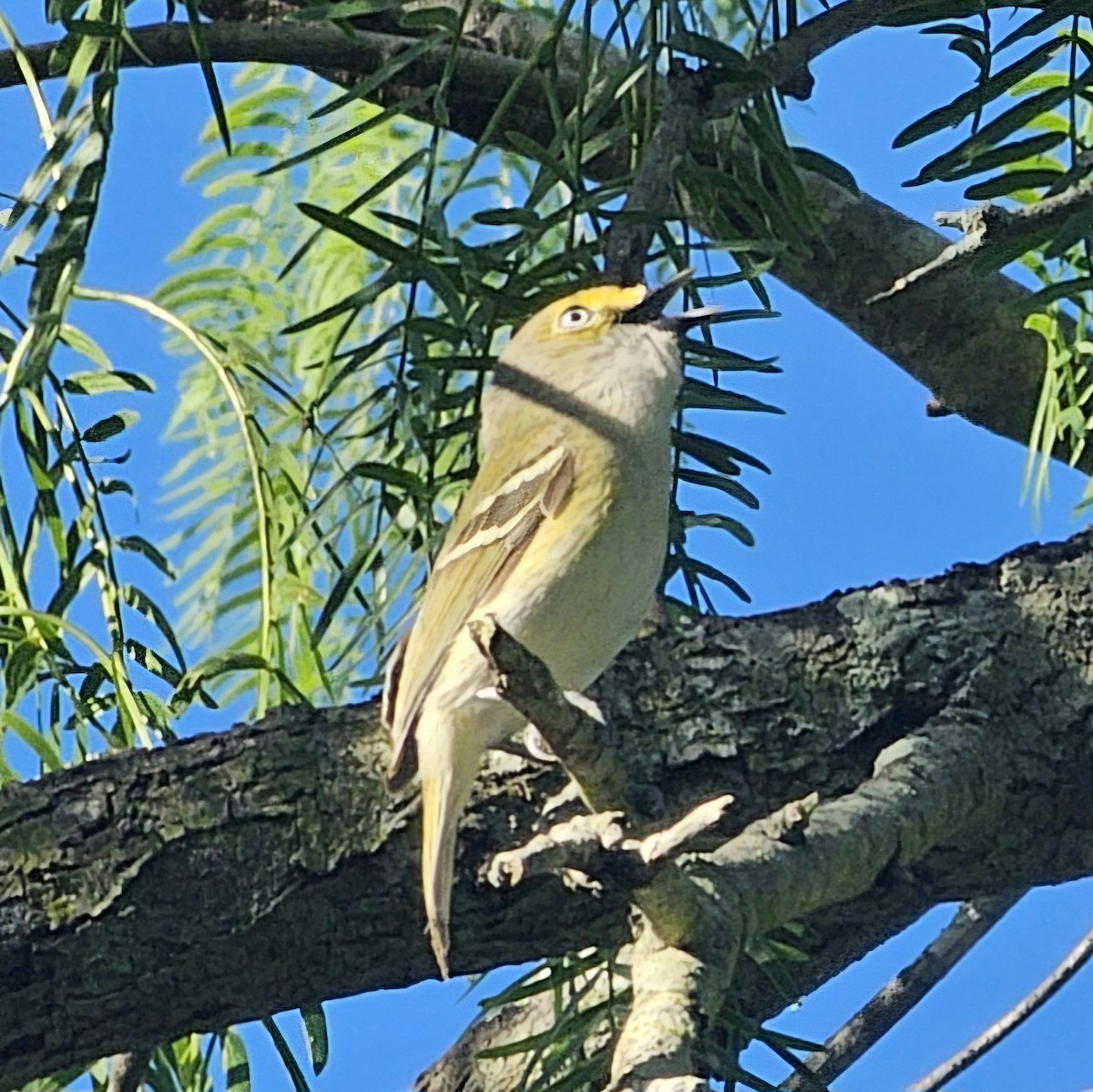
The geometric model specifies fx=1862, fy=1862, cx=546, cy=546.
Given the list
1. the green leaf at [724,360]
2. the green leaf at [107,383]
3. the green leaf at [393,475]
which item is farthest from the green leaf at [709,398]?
the green leaf at [107,383]

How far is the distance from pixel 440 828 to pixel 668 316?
57 centimetres

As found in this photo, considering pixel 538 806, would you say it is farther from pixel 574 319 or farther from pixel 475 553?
pixel 574 319

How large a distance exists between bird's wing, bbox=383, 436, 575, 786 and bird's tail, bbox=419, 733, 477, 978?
75mm

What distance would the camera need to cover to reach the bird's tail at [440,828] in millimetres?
1309

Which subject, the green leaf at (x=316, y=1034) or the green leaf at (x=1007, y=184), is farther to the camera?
the green leaf at (x=316, y=1034)

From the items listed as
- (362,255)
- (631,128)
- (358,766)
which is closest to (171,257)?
(362,255)

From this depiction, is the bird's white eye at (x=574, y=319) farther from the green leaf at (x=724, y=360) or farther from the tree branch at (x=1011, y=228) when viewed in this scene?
the tree branch at (x=1011, y=228)

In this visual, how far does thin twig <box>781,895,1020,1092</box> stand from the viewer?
→ 1842 mm

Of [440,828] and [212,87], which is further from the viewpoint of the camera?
[440,828]

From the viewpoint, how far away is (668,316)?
1693 mm

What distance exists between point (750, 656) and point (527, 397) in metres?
0.35

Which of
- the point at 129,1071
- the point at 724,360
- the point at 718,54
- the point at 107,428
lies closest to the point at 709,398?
the point at 724,360

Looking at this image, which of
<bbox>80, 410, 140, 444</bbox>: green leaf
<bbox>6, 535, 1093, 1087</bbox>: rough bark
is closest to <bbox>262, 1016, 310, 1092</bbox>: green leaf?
<bbox>6, 535, 1093, 1087</bbox>: rough bark

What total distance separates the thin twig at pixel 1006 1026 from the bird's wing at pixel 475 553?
76 cm
